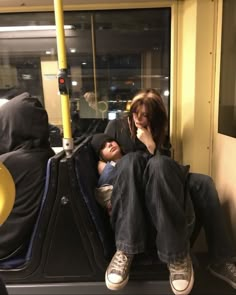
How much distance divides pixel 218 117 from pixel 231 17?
1.84 ft

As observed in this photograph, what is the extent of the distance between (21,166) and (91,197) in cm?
36

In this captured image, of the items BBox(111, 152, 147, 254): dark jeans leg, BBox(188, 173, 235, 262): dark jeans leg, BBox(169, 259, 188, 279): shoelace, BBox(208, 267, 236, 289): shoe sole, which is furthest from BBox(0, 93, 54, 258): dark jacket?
BBox(208, 267, 236, 289): shoe sole

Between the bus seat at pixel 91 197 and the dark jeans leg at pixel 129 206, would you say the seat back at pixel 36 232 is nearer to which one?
the bus seat at pixel 91 197

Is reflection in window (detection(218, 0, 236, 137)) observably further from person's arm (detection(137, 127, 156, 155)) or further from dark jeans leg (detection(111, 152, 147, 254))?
dark jeans leg (detection(111, 152, 147, 254))

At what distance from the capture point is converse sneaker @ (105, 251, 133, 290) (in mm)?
1235

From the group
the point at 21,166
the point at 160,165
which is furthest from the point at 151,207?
the point at 21,166

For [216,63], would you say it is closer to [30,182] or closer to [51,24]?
[51,24]

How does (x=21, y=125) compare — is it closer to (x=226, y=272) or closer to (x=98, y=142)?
(x=98, y=142)

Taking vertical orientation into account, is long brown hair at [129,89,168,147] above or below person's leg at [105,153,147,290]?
above

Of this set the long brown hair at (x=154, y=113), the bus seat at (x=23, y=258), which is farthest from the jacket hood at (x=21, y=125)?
the long brown hair at (x=154, y=113)

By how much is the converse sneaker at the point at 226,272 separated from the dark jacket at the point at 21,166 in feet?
3.11

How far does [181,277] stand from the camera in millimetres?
1207

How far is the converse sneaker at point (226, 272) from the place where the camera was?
→ 1417 millimetres

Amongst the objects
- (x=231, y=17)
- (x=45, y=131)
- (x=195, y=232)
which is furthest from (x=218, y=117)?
(x=45, y=131)
